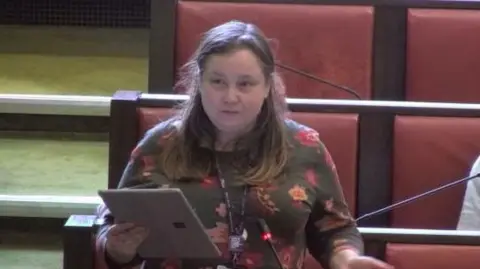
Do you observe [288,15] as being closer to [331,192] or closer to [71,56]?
[331,192]

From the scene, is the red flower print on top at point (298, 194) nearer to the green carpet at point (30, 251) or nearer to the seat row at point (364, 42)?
the seat row at point (364, 42)

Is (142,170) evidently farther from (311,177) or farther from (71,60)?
(71,60)

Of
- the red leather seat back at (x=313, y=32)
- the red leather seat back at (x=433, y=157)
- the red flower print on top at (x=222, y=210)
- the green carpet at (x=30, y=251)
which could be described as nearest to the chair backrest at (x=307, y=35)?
the red leather seat back at (x=313, y=32)

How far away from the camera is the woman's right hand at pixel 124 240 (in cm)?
104

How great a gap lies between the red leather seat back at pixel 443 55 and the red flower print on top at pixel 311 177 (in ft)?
2.41

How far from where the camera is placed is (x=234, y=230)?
3.54ft

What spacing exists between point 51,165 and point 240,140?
1.18 meters

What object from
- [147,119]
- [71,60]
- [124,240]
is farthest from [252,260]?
[71,60]

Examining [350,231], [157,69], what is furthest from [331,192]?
[157,69]

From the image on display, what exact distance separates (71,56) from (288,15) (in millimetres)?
1077

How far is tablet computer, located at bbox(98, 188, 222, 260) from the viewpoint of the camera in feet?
3.18

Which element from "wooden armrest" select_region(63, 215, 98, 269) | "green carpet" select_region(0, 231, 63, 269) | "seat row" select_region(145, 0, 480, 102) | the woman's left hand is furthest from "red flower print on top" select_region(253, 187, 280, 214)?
"green carpet" select_region(0, 231, 63, 269)

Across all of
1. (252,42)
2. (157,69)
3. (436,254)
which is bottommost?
(436,254)

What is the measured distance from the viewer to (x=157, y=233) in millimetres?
1035
